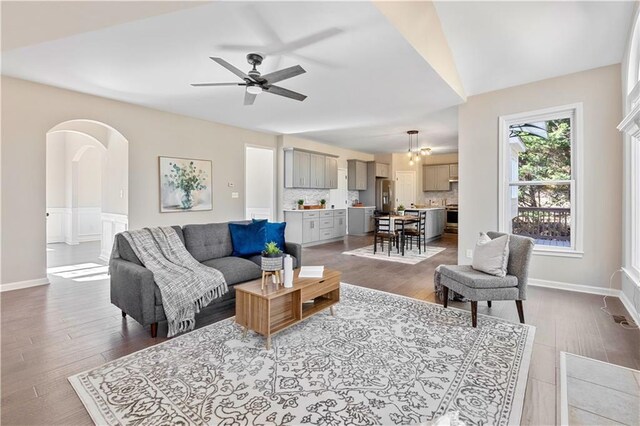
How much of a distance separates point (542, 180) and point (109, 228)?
7360 millimetres

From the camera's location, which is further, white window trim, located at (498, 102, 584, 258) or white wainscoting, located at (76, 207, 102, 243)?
white wainscoting, located at (76, 207, 102, 243)

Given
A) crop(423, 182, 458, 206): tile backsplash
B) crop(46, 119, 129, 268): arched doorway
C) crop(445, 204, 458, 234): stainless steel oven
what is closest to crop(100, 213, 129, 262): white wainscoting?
crop(46, 119, 129, 268): arched doorway

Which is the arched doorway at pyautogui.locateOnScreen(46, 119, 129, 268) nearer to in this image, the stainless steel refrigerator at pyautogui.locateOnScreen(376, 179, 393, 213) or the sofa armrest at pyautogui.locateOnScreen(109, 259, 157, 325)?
the sofa armrest at pyautogui.locateOnScreen(109, 259, 157, 325)

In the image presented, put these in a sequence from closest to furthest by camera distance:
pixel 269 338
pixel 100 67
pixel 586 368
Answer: pixel 586 368 < pixel 269 338 < pixel 100 67

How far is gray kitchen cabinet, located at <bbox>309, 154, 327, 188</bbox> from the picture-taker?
8102 mm

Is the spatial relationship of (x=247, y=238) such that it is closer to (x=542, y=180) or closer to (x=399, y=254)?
(x=399, y=254)

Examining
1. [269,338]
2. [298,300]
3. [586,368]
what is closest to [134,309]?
[269,338]

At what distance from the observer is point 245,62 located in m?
3.54

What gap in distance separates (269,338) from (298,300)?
0.41m

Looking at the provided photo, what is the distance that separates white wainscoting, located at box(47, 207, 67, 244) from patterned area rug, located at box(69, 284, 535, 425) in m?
7.79

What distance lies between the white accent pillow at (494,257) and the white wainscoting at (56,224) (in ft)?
31.8

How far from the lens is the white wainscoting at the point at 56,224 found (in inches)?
310

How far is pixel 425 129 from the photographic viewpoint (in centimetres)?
702

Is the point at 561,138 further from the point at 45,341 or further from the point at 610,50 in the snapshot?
the point at 45,341
